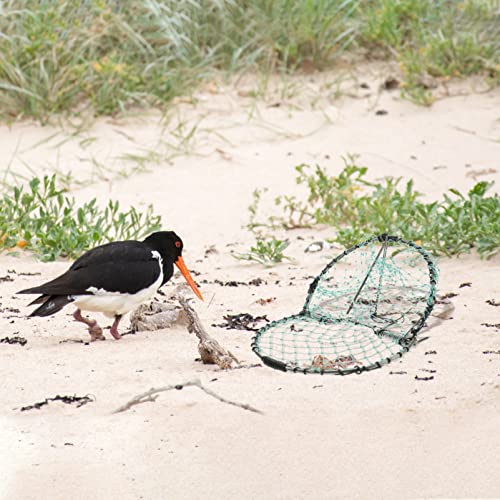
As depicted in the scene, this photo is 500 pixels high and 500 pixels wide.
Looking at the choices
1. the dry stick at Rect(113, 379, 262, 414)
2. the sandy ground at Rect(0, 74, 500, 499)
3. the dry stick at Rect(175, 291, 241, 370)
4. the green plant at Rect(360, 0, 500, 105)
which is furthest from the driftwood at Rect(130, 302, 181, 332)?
the green plant at Rect(360, 0, 500, 105)

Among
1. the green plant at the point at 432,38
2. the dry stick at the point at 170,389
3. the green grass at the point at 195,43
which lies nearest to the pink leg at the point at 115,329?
the dry stick at the point at 170,389

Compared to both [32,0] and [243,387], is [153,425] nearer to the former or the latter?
[243,387]

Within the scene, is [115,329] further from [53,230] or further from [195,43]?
[195,43]

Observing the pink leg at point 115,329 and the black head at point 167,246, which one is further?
the black head at point 167,246

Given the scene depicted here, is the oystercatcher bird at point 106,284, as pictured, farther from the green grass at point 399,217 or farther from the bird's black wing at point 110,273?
the green grass at point 399,217

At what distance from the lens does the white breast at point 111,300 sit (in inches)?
172

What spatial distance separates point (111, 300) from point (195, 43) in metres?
4.65

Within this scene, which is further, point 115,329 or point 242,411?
point 115,329

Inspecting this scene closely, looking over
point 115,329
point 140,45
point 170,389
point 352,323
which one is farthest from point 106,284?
point 140,45

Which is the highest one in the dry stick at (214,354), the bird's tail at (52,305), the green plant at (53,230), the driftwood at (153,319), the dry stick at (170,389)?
the dry stick at (170,389)

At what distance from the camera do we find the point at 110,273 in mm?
4430

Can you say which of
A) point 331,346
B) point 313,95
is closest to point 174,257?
point 331,346

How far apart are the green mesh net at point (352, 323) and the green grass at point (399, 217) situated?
9.7 inches

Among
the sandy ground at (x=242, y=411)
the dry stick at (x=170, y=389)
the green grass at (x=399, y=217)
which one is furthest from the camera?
the green grass at (x=399, y=217)
